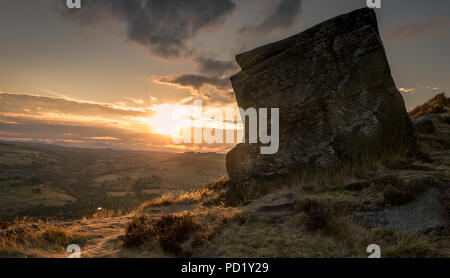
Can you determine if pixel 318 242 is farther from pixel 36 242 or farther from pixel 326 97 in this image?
pixel 36 242

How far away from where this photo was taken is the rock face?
10.3m

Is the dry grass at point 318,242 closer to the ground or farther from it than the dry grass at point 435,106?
closer to the ground

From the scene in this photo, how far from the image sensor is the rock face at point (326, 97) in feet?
33.9

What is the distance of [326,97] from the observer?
36.4ft

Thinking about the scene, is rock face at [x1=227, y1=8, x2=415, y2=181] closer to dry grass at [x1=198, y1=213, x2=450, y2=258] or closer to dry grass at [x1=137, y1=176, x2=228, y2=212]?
dry grass at [x1=137, y1=176, x2=228, y2=212]

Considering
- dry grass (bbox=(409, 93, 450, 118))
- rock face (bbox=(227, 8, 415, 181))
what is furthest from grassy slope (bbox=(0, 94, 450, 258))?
dry grass (bbox=(409, 93, 450, 118))

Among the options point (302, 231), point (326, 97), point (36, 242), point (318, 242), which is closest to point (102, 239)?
point (36, 242)

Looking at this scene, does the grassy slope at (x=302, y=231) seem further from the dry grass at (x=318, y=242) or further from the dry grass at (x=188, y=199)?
the dry grass at (x=188, y=199)

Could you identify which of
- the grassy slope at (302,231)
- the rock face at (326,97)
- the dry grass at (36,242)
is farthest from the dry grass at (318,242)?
the rock face at (326,97)

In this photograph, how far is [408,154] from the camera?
1025 cm

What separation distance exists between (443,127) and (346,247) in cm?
1309
